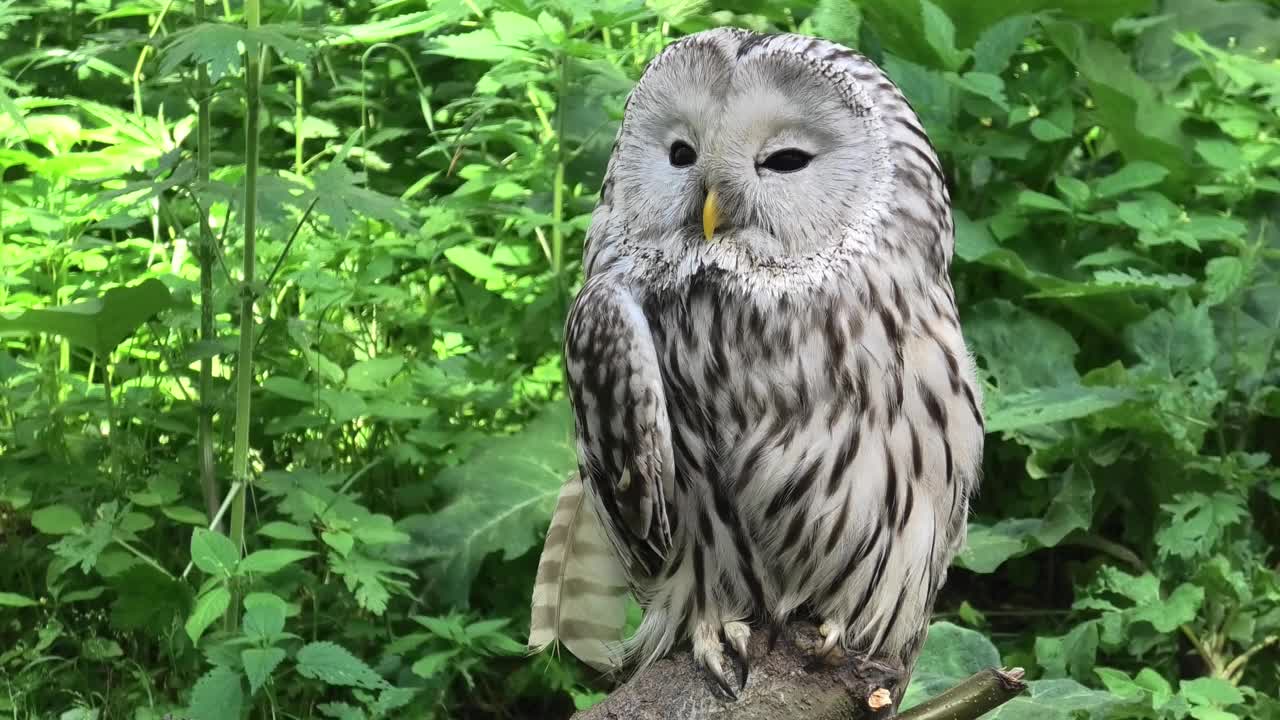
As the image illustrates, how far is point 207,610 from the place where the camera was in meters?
2.54

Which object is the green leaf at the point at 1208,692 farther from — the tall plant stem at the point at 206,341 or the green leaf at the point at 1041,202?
the tall plant stem at the point at 206,341

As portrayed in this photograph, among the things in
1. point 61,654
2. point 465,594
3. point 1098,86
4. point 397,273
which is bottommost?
point 61,654

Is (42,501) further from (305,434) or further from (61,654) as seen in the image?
(305,434)

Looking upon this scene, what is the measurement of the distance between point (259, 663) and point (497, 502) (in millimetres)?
798

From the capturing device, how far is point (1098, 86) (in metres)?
3.78

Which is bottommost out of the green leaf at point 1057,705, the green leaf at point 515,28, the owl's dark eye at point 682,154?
the green leaf at point 1057,705

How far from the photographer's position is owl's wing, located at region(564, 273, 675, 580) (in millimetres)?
2021

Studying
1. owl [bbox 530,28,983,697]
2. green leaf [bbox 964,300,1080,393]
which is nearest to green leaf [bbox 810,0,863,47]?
green leaf [bbox 964,300,1080,393]

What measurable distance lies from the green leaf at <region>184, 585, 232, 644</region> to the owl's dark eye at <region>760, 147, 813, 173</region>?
129cm

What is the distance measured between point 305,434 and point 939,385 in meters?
1.78

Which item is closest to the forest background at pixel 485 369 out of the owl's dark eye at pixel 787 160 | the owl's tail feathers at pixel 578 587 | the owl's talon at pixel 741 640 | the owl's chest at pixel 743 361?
the owl's tail feathers at pixel 578 587

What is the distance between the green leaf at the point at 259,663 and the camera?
96.7 inches

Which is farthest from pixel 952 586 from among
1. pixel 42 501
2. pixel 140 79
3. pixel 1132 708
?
pixel 140 79

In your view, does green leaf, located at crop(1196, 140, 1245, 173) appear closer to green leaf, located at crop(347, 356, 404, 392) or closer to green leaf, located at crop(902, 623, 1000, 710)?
green leaf, located at crop(902, 623, 1000, 710)
